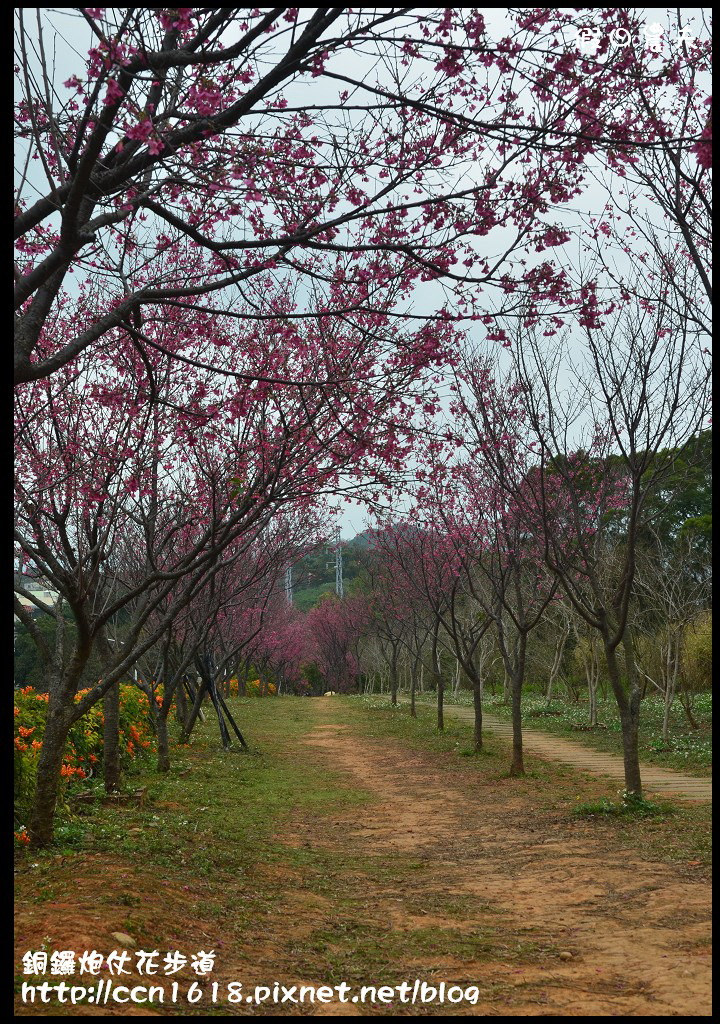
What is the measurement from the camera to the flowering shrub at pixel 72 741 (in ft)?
23.6

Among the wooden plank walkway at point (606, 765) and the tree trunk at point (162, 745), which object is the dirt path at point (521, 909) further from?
the tree trunk at point (162, 745)

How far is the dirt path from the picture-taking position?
4242 millimetres

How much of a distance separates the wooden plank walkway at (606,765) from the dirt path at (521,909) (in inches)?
76.6

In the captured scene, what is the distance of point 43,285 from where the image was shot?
4.60m

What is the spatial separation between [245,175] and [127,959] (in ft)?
14.3

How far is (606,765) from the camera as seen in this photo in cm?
1348

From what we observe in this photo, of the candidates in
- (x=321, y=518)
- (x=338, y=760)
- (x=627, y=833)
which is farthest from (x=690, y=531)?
(x=627, y=833)

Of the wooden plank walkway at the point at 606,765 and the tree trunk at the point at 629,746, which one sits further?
the wooden plank walkway at the point at 606,765

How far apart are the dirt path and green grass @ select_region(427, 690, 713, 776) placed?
4.45 metres

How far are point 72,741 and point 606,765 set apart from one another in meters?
8.43

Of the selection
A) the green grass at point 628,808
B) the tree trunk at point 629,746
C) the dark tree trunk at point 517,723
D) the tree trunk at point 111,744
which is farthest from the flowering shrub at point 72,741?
the tree trunk at point 629,746

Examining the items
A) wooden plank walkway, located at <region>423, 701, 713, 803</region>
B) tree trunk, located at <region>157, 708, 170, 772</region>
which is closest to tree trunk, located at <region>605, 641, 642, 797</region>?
wooden plank walkway, located at <region>423, 701, 713, 803</region>

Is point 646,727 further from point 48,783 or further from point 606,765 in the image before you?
point 48,783

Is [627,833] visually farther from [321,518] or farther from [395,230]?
[321,518]
